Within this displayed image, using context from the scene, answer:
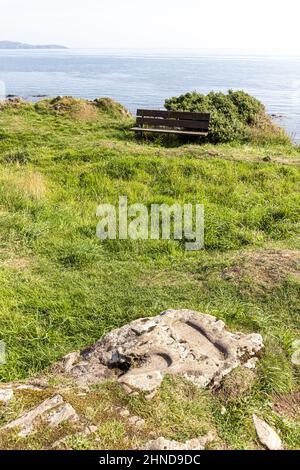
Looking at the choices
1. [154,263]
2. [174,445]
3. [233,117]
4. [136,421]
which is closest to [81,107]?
[233,117]

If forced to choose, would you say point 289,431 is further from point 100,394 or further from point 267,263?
point 267,263

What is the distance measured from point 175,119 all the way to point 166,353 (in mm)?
12748

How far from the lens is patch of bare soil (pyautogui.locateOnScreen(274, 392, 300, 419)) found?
3725 mm

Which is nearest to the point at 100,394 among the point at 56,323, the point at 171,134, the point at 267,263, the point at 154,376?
the point at 154,376

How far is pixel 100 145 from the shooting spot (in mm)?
13516

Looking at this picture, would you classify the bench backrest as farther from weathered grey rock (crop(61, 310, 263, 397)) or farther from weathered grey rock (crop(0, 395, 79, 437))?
weathered grey rock (crop(0, 395, 79, 437))

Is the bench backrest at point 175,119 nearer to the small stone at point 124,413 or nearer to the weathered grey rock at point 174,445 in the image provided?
the small stone at point 124,413

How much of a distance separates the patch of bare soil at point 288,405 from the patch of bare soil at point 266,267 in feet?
7.19

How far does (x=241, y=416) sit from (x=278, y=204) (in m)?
6.75

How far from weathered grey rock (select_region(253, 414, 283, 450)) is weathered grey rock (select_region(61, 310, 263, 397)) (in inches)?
18.6

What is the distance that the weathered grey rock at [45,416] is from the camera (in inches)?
117

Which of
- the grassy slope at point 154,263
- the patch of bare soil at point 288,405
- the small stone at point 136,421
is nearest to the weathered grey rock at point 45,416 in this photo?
the grassy slope at point 154,263

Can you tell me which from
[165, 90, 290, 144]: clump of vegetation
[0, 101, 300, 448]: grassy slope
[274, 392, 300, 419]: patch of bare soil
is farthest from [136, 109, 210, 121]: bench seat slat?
[274, 392, 300, 419]: patch of bare soil

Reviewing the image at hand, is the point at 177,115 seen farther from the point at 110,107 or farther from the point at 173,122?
the point at 110,107
